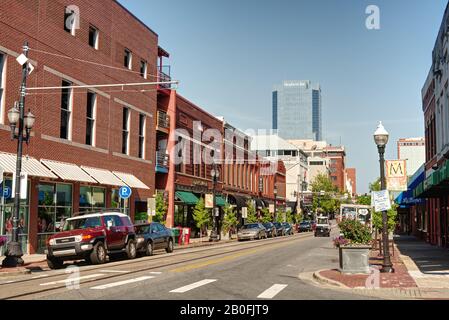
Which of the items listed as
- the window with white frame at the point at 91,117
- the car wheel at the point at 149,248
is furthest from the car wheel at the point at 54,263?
the window with white frame at the point at 91,117

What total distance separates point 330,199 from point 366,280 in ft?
353

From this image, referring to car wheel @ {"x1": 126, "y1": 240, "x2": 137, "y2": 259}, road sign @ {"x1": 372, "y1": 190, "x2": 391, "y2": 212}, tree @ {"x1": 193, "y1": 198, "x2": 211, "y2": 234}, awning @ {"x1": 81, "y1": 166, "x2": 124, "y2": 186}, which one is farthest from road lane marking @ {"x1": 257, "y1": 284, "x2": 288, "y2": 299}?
tree @ {"x1": 193, "y1": 198, "x2": 211, "y2": 234}

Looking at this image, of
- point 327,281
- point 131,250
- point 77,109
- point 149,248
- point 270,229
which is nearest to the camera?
point 327,281

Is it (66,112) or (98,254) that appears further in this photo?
(66,112)

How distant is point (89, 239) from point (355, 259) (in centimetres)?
980

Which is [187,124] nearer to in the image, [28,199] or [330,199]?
[28,199]

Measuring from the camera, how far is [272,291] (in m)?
12.8

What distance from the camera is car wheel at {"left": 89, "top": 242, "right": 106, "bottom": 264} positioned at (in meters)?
20.5

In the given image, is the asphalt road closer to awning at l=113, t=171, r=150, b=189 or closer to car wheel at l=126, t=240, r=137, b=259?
car wheel at l=126, t=240, r=137, b=259

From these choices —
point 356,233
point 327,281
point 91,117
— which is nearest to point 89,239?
point 327,281

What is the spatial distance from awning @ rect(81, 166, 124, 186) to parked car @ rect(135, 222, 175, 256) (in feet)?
Answer: 17.0

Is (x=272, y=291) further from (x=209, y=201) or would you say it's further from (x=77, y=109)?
(x=209, y=201)

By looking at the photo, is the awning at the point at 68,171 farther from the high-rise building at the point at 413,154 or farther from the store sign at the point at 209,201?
the high-rise building at the point at 413,154

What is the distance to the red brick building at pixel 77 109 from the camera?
2503 centimetres
